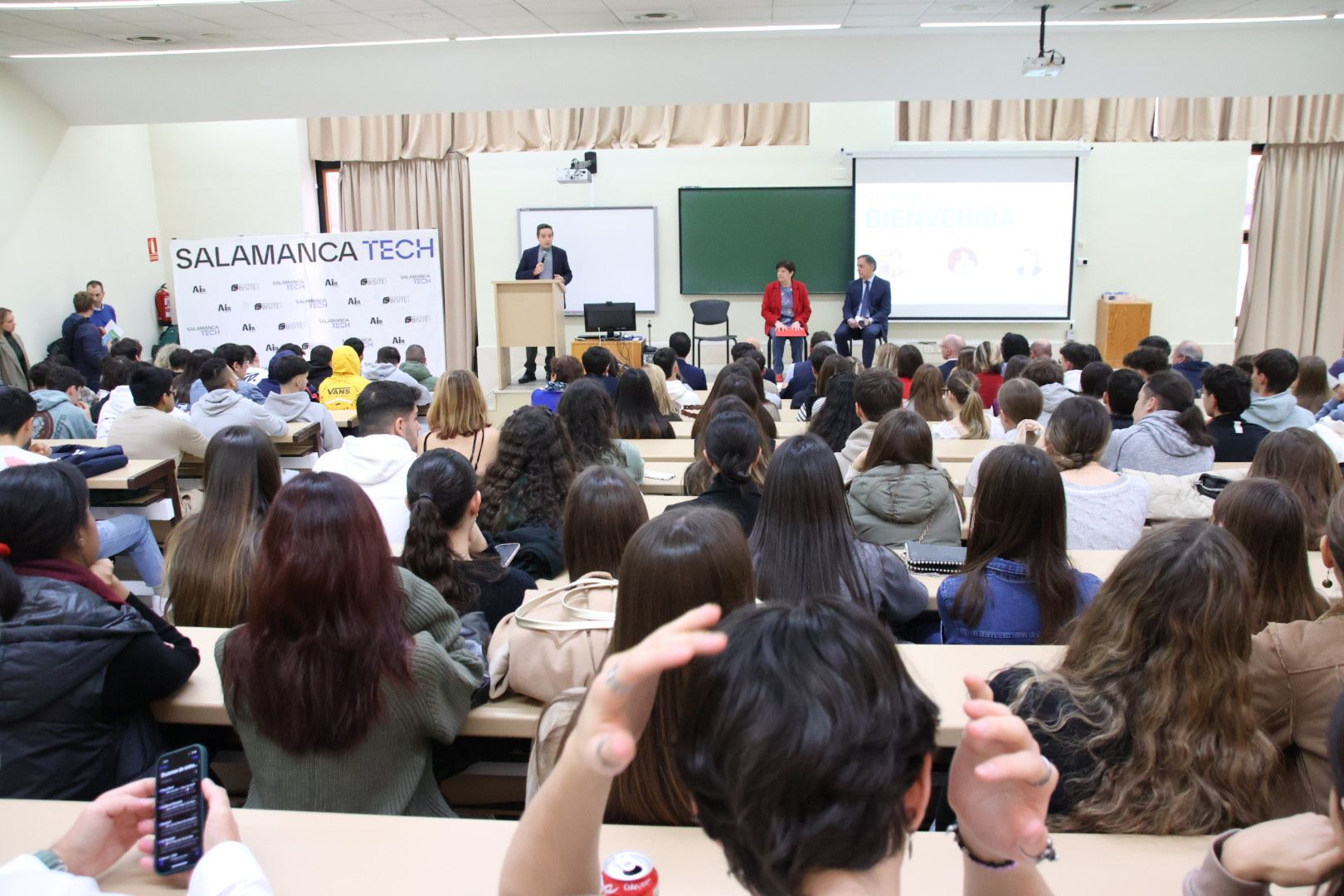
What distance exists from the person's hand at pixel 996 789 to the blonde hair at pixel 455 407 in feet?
11.3

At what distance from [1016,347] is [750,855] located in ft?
22.3

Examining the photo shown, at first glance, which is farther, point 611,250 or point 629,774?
point 611,250

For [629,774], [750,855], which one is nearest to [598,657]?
[629,774]

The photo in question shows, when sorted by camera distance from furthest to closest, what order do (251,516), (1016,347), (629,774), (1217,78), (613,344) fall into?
1. (613,344)
2. (1217,78)
3. (1016,347)
4. (251,516)
5. (629,774)

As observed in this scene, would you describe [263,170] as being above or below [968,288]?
above

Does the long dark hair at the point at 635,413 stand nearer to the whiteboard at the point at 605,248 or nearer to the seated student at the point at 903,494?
the seated student at the point at 903,494

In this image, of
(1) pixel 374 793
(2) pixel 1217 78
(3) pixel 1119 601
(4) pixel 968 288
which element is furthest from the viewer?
(4) pixel 968 288

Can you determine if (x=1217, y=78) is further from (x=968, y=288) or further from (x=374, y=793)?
(x=374, y=793)

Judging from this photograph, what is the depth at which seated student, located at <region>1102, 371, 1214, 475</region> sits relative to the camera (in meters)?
3.75

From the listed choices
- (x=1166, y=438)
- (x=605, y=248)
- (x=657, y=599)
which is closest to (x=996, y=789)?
(x=657, y=599)

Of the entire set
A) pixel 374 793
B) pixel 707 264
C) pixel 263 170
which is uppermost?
pixel 263 170

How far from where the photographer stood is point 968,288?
10.1 m

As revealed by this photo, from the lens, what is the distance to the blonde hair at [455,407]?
161 inches

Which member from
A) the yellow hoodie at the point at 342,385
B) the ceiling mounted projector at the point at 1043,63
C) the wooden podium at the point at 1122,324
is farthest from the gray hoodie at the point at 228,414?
the wooden podium at the point at 1122,324
